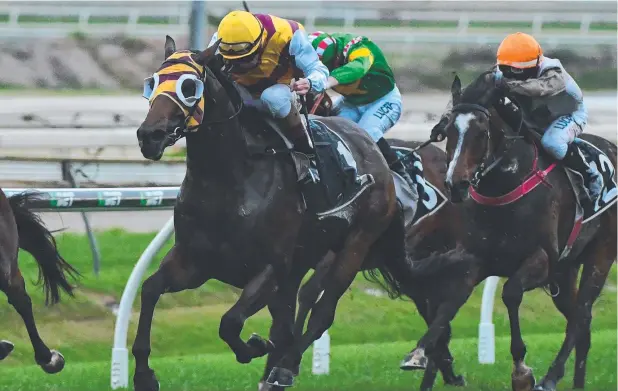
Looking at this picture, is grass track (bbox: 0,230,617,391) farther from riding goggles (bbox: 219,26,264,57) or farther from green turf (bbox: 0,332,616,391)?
riding goggles (bbox: 219,26,264,57)

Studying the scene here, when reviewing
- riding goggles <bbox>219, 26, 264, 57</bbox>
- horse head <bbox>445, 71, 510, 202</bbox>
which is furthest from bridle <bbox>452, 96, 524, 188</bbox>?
riding goggles <bbox>219, 26, 264, 57</bbox>

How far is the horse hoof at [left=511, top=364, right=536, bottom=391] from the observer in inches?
281

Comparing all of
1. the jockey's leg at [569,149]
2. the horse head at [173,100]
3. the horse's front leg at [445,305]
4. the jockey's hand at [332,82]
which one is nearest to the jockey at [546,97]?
the jockey's leg at [569,149]

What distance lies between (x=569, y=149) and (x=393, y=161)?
951 millimetres

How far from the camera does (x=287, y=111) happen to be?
6445mm

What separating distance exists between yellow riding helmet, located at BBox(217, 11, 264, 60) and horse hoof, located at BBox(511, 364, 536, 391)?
2.13 metres

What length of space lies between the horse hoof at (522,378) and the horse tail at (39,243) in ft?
7.77

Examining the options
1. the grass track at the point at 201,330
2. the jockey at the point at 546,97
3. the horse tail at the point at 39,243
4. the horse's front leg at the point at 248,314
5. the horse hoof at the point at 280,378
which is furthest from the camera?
the grass track at the point at 201,330

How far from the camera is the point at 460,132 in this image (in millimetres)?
6906

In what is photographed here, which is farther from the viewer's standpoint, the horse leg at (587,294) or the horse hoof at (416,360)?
the horse leg at (587,294)

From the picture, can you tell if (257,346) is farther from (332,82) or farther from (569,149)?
(569,149)

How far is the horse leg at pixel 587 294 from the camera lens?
7.90m

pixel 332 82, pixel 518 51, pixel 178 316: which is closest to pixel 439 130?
pixel 332 82

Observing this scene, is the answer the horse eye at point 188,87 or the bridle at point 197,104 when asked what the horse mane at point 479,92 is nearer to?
the bridle at point 197,104
